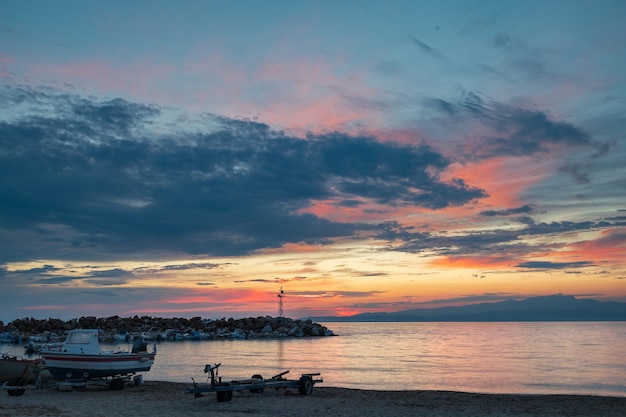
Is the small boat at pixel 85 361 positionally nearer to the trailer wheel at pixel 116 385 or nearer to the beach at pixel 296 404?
the trailer wheel at pixel 116 385

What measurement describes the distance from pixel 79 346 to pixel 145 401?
7.87m

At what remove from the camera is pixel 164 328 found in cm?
11325

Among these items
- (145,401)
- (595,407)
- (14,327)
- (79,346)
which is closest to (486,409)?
(595,407)

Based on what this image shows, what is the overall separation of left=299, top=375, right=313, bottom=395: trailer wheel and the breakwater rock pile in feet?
229

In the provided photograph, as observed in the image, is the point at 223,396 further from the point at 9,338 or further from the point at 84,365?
the point at 9,338

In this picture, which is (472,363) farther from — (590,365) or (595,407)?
(595,407)

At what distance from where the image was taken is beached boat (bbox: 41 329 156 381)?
101 ft

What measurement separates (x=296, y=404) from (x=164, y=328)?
93647mm

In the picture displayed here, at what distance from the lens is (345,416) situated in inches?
882

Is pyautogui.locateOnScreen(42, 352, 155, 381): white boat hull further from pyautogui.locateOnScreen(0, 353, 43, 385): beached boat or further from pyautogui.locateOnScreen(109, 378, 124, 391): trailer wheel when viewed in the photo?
pyautogui.locateOnScreen(0, 353, 43, 385): beached boat

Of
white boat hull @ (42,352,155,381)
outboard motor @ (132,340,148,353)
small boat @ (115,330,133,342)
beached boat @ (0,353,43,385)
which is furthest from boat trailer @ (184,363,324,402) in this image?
small boat @ (115,330,133,342)

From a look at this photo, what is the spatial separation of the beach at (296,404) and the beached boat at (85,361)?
0.91 metres

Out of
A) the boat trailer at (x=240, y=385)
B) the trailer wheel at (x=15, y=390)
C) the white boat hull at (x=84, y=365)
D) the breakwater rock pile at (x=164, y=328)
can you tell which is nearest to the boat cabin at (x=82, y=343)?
the white boat hull at (x=84, y=365)

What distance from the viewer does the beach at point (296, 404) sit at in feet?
74.9
